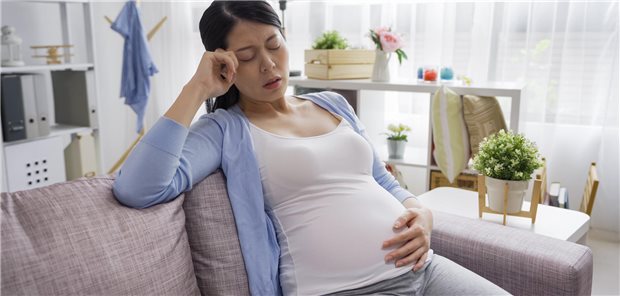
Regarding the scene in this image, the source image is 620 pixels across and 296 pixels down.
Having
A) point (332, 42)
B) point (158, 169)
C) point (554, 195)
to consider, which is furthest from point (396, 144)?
point (158, 169)

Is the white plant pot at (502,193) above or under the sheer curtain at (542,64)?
under

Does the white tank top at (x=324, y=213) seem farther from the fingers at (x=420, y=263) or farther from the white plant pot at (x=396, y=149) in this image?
the white plant pot at (x=396, y=149)

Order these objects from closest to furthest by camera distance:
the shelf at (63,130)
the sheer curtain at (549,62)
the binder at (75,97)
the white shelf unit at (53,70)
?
the sheer curtain at (549,62), the white shelf unit at (53,70), the shelf at (63,130), the binder at (75,97)

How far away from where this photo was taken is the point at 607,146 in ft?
8.57

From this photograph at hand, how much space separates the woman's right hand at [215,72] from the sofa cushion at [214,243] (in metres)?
0.21

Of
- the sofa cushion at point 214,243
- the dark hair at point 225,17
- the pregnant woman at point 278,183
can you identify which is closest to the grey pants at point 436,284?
the pregnant woman at point 278,183

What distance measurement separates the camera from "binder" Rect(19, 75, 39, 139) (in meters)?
2.67

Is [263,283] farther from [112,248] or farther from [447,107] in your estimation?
[447,107]

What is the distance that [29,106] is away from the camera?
8.84 ft

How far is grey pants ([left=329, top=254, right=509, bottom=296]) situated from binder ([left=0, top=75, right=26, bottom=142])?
2.13m

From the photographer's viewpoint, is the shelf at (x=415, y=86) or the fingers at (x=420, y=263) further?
the shelf at (x=415, y=86)

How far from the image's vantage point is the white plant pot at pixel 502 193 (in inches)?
62.4

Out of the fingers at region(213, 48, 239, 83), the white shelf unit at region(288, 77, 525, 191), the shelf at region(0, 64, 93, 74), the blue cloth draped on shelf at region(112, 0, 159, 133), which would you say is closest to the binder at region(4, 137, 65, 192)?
the shelf at region(0, 64, 93, 74)

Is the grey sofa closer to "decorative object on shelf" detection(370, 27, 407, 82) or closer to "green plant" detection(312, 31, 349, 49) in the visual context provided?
"decorative object on shelf" detection(370, 27, 407, 82)
